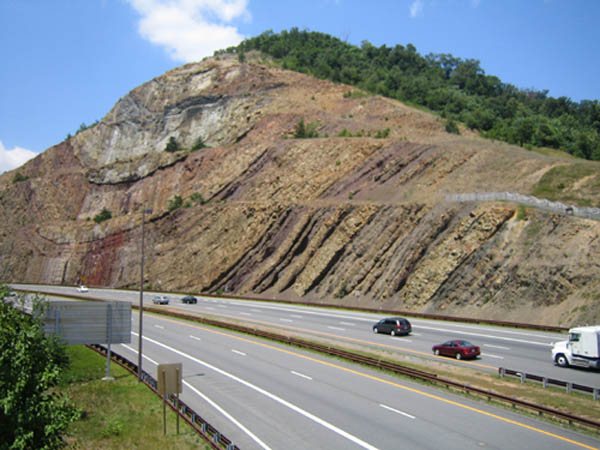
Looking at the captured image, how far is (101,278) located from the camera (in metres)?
79.9

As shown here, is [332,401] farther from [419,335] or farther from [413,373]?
[419,335]

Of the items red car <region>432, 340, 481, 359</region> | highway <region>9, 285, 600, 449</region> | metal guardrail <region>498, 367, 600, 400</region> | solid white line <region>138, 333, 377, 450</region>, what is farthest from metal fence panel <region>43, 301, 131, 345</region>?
metal guardrail <region>498, 367, 600, 400</region>

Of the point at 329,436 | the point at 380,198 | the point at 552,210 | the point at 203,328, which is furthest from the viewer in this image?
the point at 380,198

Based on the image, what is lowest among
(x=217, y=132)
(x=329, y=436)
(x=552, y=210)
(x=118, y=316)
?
(x=329, y=436)

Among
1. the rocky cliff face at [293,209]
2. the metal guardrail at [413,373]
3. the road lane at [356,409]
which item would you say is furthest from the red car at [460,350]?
the rocky cliff face at [293,209]

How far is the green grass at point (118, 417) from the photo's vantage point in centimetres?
1544

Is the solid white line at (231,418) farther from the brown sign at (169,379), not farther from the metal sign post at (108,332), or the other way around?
the metal sign post at (108,332)

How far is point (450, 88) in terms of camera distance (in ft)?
401

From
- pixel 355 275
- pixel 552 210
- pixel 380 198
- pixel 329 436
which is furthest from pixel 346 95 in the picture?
pixel 329 436

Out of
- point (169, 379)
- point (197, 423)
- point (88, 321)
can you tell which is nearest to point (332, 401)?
point (197, 423)

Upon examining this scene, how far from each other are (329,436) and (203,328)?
2543 centimetres

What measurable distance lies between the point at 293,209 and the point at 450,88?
247ft

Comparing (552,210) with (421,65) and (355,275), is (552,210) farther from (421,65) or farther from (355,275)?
(421,65)

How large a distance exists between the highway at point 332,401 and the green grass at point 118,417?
4.26 feet
